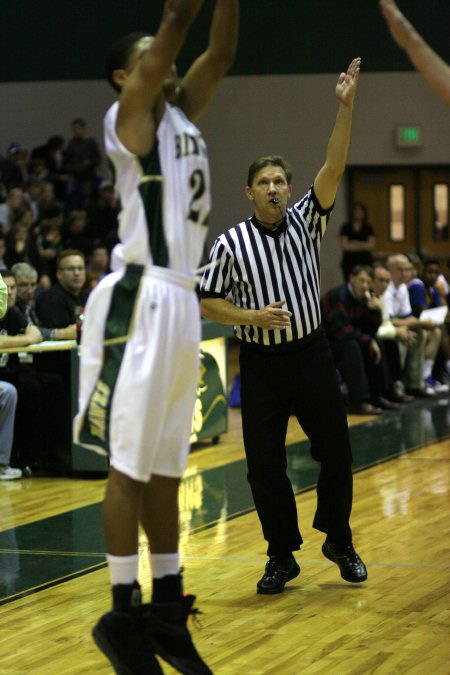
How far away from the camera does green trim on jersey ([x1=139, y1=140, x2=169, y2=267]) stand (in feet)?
11.0

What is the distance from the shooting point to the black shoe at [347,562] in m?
5.18

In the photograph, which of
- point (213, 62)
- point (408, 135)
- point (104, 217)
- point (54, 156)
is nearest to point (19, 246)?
point (104, 217)

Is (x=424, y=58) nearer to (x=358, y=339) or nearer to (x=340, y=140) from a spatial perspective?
(x=340, y=140)

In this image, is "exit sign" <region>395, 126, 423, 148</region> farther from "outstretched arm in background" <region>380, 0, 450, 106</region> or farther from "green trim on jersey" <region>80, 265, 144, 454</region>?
"green trim on jersey" <region>80, 265, 144, 454</region>

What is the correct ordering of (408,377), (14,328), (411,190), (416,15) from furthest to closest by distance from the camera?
(411,190) → (416,15) → (408,377) → (14,328)

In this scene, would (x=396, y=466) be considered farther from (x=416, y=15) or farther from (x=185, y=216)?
(x=416, y=15)

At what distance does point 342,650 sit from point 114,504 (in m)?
1.28

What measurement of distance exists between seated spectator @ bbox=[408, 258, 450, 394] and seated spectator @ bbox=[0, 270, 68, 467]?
16.8ft

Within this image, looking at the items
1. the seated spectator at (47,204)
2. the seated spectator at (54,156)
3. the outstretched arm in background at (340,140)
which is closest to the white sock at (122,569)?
the outstretched arm in background at (340,140)

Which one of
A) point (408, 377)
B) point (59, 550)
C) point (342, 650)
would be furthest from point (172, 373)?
point (408, 377)

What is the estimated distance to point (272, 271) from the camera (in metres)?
5.11

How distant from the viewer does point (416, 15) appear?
54.4 ft

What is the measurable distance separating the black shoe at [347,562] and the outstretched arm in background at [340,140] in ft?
4.84

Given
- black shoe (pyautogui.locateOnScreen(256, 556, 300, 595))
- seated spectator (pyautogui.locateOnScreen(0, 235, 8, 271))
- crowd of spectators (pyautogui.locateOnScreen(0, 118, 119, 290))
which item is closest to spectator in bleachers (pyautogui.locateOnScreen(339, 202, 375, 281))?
crowd of spectators (pyautogui.locateOnScreen(0, 118, 119, 290))
